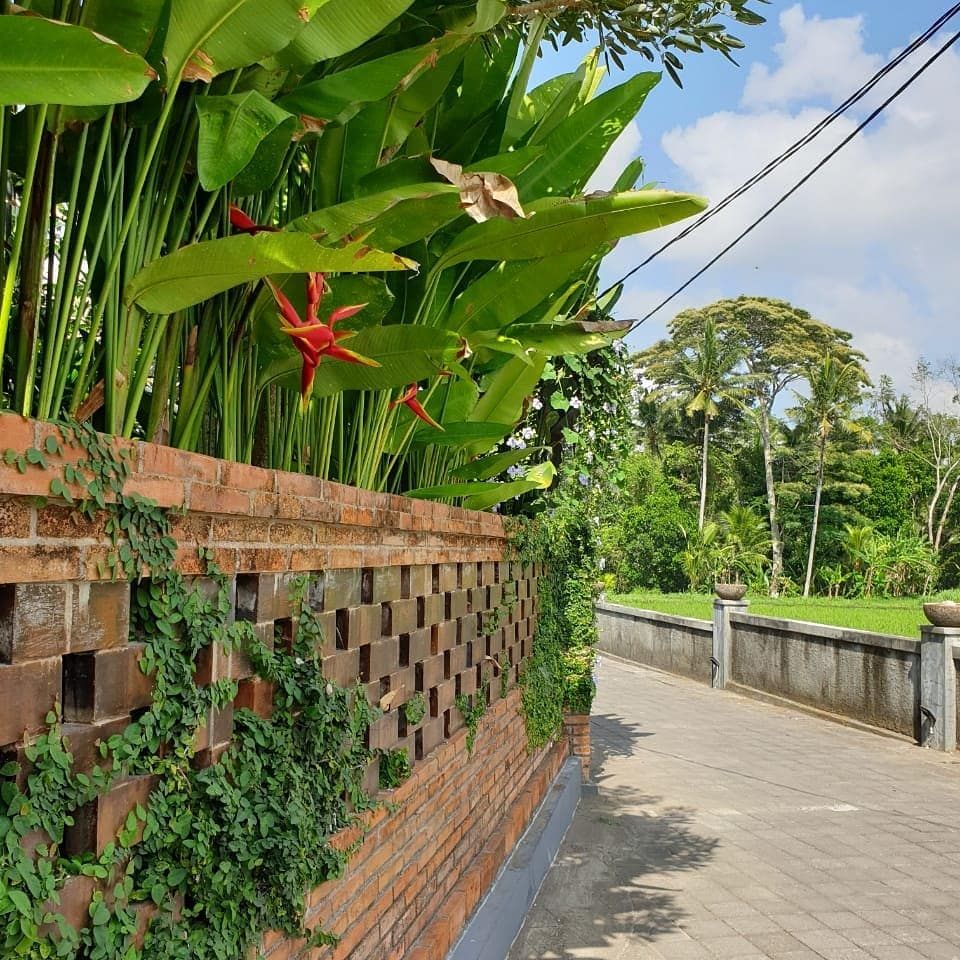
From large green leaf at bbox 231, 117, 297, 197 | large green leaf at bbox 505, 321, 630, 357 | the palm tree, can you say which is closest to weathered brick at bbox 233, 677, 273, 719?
large green leaf at bbox 231, 117, 297, 197

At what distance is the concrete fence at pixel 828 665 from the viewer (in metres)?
10.1

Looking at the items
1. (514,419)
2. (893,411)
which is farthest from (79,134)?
(893,411)

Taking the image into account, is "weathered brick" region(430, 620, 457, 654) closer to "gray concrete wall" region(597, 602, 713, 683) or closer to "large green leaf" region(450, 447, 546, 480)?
"large green leaf" region(450, 447, 546, 480)

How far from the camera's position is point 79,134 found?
6.06 feet

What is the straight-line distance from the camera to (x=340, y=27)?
76.0 inches

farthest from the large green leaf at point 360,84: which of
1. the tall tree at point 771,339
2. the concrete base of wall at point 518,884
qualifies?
the tall tree at point 771,339

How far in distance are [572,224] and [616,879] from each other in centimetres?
432

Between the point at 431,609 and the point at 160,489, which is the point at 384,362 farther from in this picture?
the point at 431,609

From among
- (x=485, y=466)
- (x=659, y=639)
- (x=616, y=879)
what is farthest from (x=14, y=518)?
(x=659, y=639)

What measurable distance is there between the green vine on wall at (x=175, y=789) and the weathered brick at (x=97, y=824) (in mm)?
15

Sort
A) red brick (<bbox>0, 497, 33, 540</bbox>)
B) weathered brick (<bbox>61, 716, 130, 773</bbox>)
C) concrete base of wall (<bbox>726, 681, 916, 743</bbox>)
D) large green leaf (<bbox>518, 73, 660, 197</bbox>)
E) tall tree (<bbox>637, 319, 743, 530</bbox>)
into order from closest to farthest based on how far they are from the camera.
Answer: red brick (<bbox>0, 497, 33, 540</bbox>) < weathered brick (<bbox>61, 716, 130, 773</bbox>) < large green leaf (<bbox>518, 73, 660, 197</bbox>) < concrete base of wall (<bbox>726, 681, 916, 743</bbox>) < tall tree (<bbox>637, 319, 743, 530</bbox>)

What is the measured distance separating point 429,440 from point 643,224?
4.77 feet

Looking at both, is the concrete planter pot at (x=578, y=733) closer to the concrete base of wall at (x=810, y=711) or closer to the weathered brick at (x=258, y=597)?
the concrete base of wall at (x=810, y=711)

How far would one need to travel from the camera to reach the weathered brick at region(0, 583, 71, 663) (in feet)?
4.16
